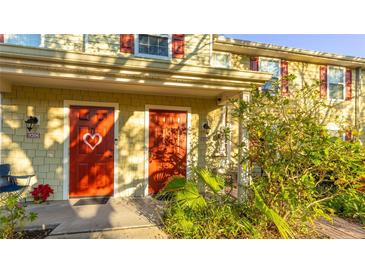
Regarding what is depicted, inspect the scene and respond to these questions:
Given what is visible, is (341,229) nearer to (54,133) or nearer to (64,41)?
(54,133)

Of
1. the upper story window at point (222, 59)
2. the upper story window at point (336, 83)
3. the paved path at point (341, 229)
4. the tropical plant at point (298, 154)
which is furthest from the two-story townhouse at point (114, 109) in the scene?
the upper story window at point (336, 83)

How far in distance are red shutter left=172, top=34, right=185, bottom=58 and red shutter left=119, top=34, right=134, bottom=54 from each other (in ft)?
3.58

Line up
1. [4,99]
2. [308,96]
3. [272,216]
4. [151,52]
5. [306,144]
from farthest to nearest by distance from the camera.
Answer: [151,52], [4,99], [308,96], [306,144], [272,216]

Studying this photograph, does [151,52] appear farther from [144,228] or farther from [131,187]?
[144,228]

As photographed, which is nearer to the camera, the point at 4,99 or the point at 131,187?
the point at 4,99

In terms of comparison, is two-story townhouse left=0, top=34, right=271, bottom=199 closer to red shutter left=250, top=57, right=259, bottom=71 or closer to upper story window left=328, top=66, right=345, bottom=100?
red shutter left=250, top=57, right=259, bottom=71

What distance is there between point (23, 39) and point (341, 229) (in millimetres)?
7131

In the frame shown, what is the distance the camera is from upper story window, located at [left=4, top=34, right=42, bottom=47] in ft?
13.8

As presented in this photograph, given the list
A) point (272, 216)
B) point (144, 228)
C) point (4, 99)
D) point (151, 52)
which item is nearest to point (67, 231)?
point (144, 228)

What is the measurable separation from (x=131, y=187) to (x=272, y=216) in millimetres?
3444

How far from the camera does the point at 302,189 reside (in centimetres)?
251

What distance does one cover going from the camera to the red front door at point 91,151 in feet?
14.2

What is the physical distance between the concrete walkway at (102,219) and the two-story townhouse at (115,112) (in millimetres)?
606

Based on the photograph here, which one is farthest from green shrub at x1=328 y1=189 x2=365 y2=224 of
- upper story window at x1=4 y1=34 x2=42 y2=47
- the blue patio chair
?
upper story window at x1=4 y1=34 x2=42 y2=47
